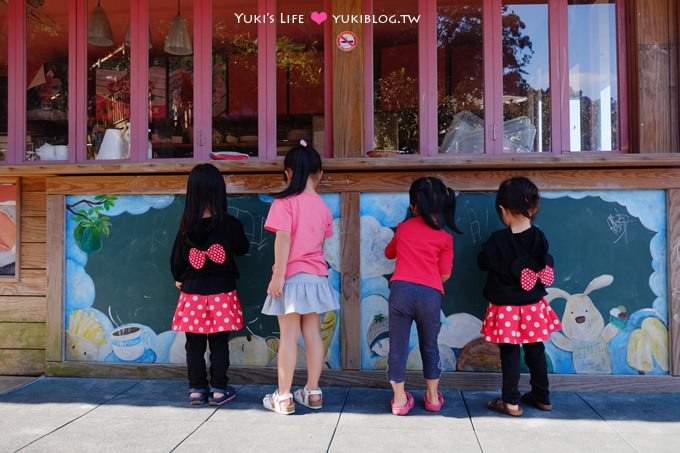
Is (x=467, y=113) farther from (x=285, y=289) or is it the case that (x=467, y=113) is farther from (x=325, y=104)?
(x=285, y=289)

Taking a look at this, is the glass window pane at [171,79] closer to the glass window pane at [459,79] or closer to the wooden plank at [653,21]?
the glass window pane at [459,79]

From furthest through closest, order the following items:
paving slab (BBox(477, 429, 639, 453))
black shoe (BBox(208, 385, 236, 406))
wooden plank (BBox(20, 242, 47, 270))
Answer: wooden plank (BBox(20, 242, 47, 270)) < black shoe (BBox(208, 385, 236, 406)) < paving slab (BBox(477, 429, 639, 453))

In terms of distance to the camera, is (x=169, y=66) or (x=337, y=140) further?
(x=169, y=66)

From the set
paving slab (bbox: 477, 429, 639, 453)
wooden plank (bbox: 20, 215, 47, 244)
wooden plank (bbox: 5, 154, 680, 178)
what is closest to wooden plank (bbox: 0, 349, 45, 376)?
wooden plank (bbox: 20, 215, 47, 244)

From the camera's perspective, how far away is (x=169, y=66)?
489 cm

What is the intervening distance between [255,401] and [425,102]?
2.50m

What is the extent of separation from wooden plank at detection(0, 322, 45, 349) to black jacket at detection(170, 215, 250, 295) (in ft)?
5.06

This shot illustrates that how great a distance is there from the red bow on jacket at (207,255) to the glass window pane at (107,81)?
1.50 m

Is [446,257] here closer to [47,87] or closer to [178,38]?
[178,38]

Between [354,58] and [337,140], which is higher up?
[354,58]

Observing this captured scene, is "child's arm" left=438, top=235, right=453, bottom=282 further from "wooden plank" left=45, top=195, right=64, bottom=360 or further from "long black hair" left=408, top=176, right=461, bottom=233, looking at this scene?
"wooden plank" left=45, top=195, right=64, bottom=360

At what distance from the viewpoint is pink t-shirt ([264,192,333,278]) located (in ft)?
12.1

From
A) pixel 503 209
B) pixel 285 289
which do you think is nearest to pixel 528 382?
pixel 503 209

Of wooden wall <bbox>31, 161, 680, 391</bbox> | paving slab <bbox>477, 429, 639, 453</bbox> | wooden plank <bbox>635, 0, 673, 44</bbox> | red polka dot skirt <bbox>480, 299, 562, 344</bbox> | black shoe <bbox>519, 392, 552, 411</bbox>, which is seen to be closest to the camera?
paving slab <bbox>477, 429, 639, 453</bbox>
